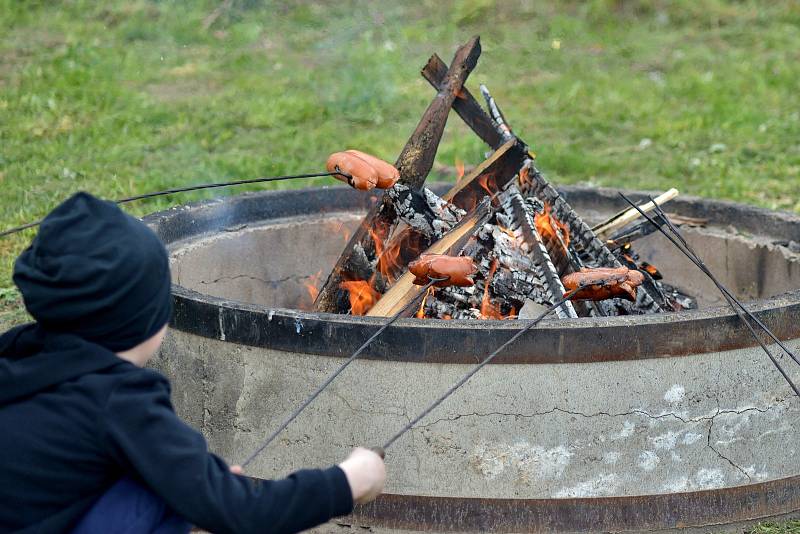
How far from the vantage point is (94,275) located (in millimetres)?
1979

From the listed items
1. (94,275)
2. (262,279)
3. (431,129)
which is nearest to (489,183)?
(431,129)

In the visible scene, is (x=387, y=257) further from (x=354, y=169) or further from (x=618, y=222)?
(x=618, y=222)

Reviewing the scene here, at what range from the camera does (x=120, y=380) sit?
2027 millimetres

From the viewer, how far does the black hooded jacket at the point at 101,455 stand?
6.56ft

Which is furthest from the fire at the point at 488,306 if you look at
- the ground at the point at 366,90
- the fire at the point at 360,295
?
the ground at the point at 366,90

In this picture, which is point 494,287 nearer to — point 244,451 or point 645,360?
point 645,360

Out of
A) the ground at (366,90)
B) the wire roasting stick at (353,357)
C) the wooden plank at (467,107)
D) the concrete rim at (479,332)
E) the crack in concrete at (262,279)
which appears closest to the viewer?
the wire roasting stick at (353,357)

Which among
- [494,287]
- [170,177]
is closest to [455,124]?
[170,177]

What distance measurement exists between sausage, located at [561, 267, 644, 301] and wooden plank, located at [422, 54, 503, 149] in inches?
46.2

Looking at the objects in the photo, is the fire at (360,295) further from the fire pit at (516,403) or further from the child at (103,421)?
the child at (103,421)

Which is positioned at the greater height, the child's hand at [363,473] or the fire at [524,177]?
the child's hand at [363,473]

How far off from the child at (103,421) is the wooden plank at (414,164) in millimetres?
2051

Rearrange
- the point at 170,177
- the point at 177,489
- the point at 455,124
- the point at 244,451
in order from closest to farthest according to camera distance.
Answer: the point at 177,489, the point at 244,451, the point at 170,177, the point at 455,124

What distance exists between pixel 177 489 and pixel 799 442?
2351mm
